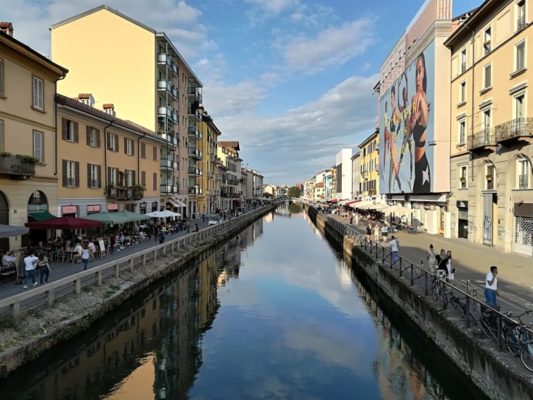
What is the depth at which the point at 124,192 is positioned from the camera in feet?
108

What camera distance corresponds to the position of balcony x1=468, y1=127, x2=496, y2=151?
26.3m

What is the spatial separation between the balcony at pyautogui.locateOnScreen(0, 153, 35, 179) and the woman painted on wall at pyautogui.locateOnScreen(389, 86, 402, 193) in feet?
125

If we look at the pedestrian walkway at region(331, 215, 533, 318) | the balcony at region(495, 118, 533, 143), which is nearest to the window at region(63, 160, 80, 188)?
the pedestrian walkway at region(331, 215, 533, 318)

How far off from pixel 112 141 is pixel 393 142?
33.7 m

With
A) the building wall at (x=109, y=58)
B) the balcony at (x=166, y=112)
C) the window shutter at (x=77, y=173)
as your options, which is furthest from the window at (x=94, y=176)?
the balcony at (x=166, y=112)

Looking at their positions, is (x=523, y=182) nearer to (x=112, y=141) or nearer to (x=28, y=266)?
(x=28, y=266)

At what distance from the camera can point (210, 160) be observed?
236ft

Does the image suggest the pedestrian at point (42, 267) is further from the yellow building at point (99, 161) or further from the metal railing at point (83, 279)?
the yellow building at point (99, 161)

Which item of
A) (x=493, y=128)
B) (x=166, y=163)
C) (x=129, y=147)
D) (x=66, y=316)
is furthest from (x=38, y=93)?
(x=493, y=128)

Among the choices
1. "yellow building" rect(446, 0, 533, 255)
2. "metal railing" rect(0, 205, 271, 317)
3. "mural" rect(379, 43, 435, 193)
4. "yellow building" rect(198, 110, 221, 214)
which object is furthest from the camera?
"yellow building" rect(198, 110, 221, 214)

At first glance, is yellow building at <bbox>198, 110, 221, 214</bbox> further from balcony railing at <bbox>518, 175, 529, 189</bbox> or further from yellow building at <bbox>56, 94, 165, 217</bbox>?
balcony railing at <bbox>518, 175, 529, 189</bbox>

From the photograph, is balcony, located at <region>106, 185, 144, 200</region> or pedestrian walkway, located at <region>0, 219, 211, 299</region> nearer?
pedestrian walkway, located at <region>0, 219, 211, 299</region>

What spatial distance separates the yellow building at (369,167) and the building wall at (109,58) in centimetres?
3865

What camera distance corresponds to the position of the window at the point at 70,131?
24.9 meters
